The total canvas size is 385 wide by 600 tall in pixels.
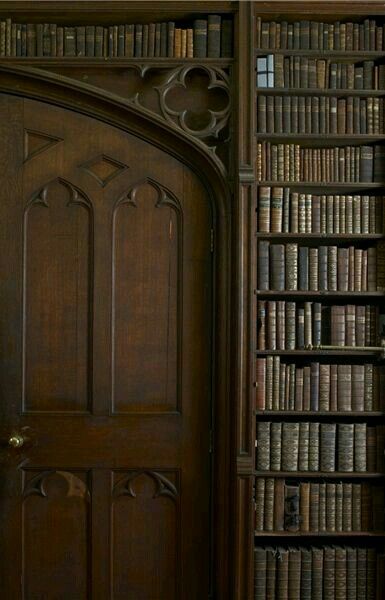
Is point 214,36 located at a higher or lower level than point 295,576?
higher

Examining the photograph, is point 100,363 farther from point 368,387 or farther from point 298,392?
point 368,387

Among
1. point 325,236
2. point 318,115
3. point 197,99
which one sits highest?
point 197,99

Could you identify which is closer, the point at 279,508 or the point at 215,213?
the point at 279,508

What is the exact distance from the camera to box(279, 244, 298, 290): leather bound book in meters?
2.87

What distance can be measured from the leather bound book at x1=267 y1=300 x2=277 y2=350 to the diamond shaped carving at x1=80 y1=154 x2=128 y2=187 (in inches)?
36.9

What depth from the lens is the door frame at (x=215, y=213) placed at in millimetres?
2877

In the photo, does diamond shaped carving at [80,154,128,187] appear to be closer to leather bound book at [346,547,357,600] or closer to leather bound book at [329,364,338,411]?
leather bound book at [329,364,338,411]

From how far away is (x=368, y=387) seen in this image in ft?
9.47

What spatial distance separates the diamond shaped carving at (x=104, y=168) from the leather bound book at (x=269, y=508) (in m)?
1.57

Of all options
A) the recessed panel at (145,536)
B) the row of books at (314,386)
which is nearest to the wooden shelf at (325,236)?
the row of books at (314,386)

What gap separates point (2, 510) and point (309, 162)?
6.91ft

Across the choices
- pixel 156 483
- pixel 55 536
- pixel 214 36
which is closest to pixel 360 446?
pixel 156 483

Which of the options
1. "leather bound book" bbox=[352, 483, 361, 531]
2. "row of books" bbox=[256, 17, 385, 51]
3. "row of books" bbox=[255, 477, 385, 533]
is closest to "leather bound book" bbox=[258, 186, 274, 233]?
"row of books" bbox=[256, 17, 385, 51]

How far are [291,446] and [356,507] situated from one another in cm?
40
